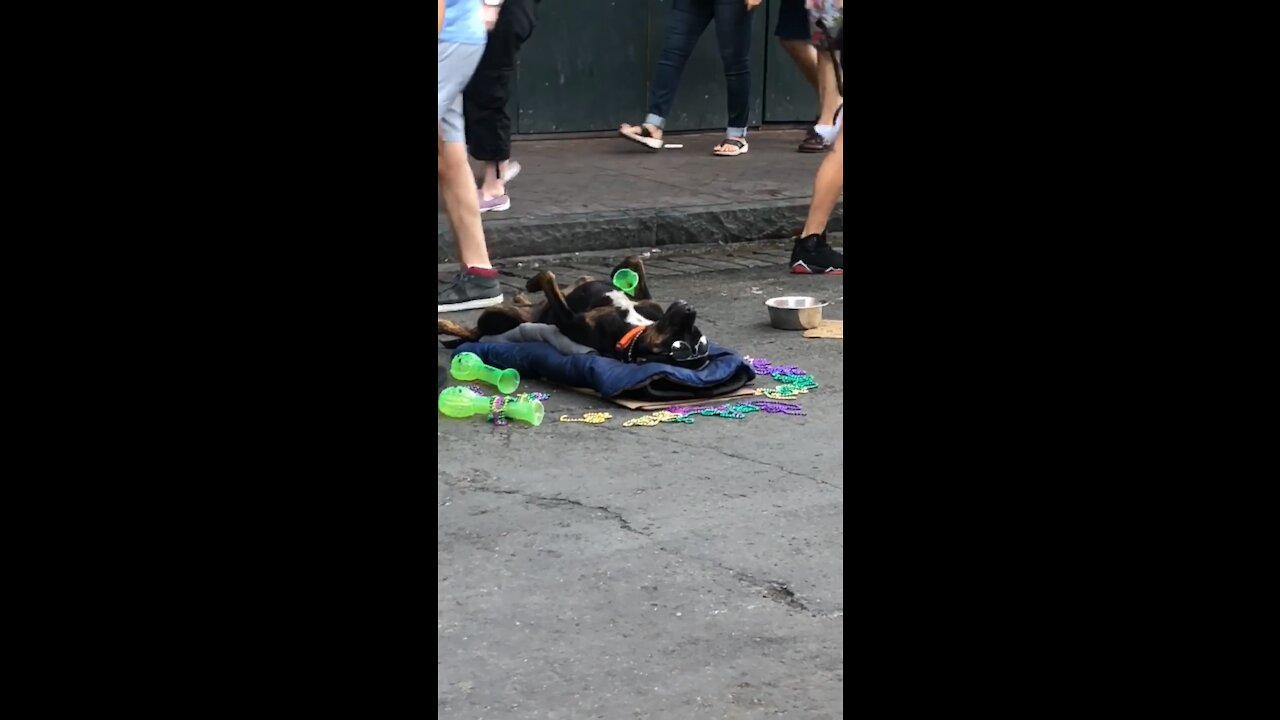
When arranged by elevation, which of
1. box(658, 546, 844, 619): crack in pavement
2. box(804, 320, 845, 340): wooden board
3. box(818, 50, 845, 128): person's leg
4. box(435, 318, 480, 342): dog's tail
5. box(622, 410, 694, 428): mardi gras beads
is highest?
box(818, 50, 845, 128): person's leg

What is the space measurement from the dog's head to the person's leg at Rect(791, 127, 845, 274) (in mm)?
2017

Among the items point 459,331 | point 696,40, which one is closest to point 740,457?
point 459,331

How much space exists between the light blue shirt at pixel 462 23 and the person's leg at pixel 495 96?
1651 millimetres

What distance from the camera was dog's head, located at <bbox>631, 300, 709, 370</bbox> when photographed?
16.3 feet

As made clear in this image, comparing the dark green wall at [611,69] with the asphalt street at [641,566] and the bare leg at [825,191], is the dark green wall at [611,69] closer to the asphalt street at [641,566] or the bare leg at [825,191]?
the bare leg at [825,191]

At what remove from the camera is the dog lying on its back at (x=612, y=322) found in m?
4.99

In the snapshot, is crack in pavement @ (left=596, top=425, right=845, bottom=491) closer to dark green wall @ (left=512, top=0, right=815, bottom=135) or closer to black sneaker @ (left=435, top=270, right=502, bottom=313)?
black sneaker @ (left=435, top=270, right=502, bottom=313)

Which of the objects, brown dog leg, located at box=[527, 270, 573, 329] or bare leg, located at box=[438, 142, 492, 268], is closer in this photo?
brown dog leg, located at box=[527, 270, 573, 329]

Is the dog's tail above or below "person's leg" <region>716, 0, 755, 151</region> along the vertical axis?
below

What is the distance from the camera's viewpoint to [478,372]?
17.0ft

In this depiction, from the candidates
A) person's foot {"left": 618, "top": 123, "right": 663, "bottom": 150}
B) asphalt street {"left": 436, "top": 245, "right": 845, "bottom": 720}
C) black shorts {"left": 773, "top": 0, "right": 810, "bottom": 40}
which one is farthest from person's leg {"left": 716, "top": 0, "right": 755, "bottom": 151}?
asphalt street {"left": 436, "top": 245, "right": 845, "bottom": 720}
